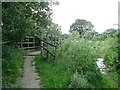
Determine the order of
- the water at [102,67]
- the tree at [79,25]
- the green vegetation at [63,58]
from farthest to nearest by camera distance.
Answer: the tree at [79,25] < the water at [102,67] < the green vegetation at [63,58]

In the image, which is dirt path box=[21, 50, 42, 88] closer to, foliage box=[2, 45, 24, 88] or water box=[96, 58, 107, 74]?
foliage box=[2, 45, 24, 88]

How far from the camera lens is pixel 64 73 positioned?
25.1 ft

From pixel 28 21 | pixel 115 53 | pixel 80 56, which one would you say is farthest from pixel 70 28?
pixel 28 21

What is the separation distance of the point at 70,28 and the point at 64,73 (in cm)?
555

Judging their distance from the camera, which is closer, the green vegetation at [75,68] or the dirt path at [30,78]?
the green vegetation at [75,68]

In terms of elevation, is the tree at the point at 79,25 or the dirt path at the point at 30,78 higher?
the tree at the point at 79,25

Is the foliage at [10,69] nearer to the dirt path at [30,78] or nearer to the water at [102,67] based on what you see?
the dirt path at [30,78]

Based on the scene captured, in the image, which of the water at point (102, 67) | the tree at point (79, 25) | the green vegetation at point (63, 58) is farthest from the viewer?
the tree at point (79, 25)

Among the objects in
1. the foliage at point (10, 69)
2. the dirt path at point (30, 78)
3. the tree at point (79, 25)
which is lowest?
the dirt path at point (30, 78)

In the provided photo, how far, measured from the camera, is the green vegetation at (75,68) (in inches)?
260

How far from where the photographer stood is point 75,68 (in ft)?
26.1

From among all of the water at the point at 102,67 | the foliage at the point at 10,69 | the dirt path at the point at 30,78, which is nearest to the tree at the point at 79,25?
the water at the point at 102,67

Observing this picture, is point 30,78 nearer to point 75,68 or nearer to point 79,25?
point 75,68

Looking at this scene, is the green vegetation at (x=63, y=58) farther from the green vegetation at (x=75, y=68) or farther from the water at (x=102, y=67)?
the water at (x=102, y=67)
